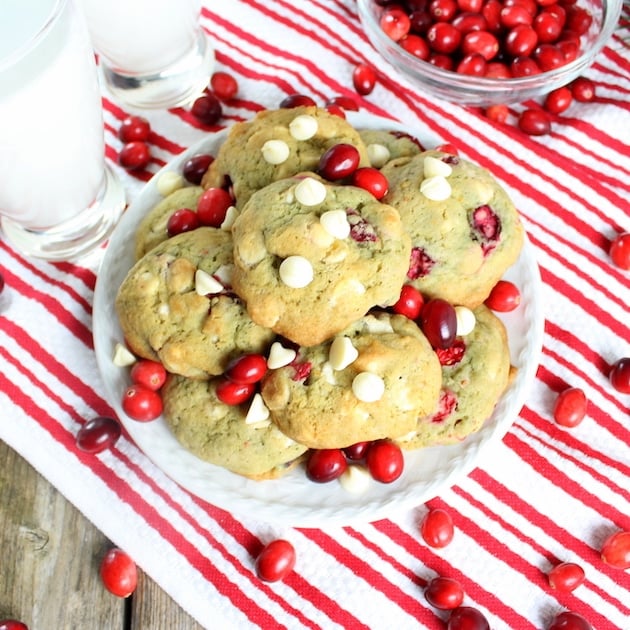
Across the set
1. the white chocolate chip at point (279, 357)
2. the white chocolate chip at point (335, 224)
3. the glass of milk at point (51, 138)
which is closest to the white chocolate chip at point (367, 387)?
the white chocolate chip at point (279, 357)

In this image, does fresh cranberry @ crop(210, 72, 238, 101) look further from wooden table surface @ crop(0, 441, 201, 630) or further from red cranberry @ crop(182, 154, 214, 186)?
wooden table surface @ crop(0, 441, 201, 630)

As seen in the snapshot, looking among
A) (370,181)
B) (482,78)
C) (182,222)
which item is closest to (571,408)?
(370,181)

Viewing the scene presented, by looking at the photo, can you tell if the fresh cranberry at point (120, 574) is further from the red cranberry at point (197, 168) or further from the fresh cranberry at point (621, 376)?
the fresh cranberry at point (621, 376)

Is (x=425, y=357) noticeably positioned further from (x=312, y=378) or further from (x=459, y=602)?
(x=459, y=602)

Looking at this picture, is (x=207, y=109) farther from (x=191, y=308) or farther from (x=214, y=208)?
(x=191, y=308)

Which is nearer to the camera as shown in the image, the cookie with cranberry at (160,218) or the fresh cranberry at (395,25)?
the cookie with cranberry at (160,218)

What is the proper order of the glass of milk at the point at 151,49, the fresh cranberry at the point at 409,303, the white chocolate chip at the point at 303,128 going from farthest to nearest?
the glass of milk at the point at 151,49
the white chocolate chip at the point at 303,128
the fresh cranberry at the point at 409,303
